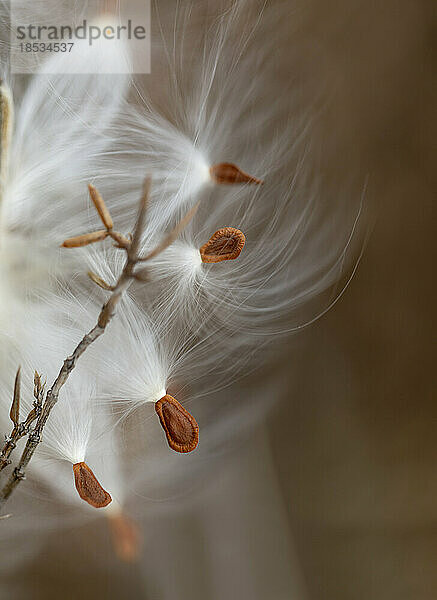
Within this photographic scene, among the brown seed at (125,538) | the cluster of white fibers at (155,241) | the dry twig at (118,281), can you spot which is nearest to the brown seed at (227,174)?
the cluster of white fibers at (155,241)

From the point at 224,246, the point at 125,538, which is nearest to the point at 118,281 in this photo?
the point at 224,246

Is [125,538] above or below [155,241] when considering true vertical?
below

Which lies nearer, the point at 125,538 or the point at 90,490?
the point at 90,490

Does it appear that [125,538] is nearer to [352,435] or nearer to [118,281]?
[352,435]

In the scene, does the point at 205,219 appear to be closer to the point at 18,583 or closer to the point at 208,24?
the point at 208,24

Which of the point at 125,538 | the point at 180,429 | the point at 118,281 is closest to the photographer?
the point at 118,281

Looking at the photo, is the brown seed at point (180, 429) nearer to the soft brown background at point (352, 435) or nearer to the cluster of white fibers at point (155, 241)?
the cluster of white fibers at point (155, 241)
